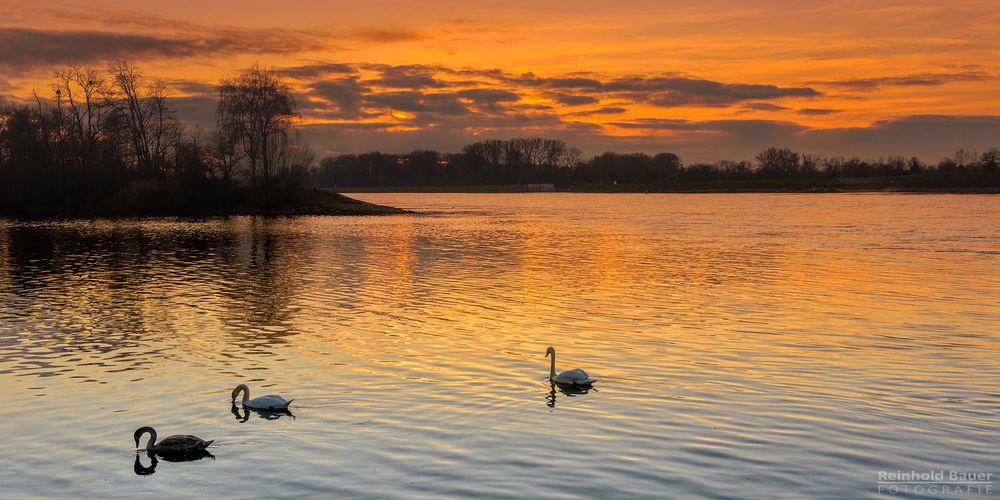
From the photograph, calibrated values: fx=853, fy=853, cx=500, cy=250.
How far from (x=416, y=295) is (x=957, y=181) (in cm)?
19894

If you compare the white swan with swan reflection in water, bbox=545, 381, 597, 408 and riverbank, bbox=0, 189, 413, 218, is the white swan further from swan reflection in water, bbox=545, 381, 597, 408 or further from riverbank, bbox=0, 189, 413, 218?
riverbank, bbox=0, 189, 413, 218

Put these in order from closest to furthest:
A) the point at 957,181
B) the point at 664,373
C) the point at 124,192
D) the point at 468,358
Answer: the point at 664,373
the point at 468,358
the point at 124,192
the point at 957,181

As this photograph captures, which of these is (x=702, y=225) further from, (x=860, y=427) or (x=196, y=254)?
(x=860, y=427)

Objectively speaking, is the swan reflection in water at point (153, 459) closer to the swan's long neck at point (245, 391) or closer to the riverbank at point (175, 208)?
the swan's long neck at point (245, 391)

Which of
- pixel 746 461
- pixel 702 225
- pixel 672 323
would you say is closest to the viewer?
pixel 746 461

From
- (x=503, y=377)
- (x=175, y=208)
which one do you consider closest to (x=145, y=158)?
(x=175, y=208)

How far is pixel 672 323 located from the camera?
77.4ft

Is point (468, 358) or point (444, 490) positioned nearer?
point (444, 490)

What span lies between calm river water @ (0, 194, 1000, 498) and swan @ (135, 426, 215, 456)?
0.71ft

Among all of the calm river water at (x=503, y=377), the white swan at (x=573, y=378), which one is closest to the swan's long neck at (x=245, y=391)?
the calm river water at (x=503, y=377)

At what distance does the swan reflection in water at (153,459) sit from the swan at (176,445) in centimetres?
4

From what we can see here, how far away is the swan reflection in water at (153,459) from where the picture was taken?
11945mm

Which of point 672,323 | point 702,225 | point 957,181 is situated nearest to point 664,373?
point 672,323

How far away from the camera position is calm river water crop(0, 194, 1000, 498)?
1184 cm
